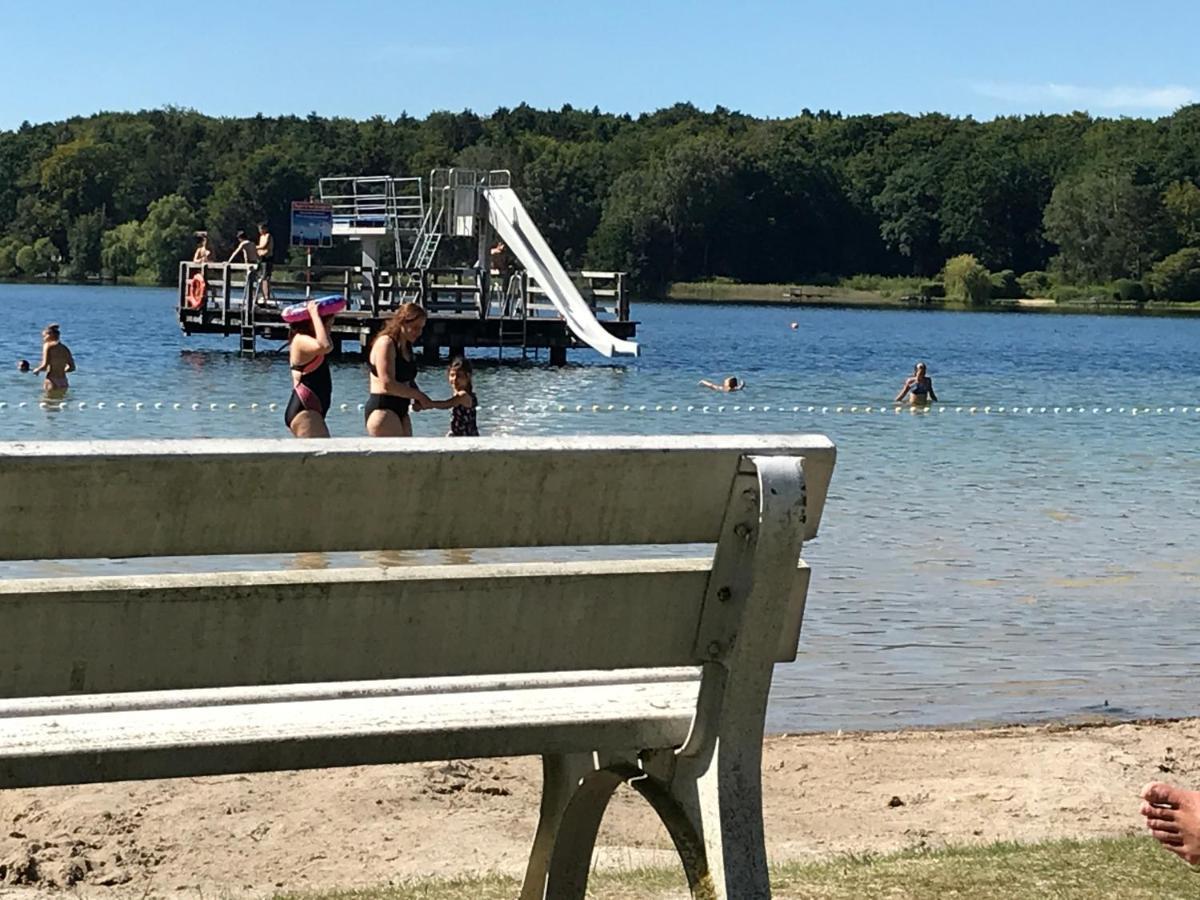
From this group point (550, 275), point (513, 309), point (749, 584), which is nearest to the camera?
point (749, 584)

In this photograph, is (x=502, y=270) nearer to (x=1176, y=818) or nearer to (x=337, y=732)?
(x=1176, y=818)

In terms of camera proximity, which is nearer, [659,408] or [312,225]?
[659,408]

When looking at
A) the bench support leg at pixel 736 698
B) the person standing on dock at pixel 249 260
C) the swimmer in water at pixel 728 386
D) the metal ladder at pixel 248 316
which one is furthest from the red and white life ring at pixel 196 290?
the bench support leg at pixel 736 698

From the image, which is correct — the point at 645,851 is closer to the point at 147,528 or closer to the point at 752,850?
the point at 752,850

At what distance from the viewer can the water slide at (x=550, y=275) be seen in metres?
43.0

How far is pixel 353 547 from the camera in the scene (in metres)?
3.00

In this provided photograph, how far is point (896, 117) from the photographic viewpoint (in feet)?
545

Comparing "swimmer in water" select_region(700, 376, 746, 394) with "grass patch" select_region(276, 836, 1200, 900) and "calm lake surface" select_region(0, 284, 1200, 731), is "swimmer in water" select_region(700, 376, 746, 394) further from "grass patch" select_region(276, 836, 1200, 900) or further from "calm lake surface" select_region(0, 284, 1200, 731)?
"grass patch" select_region(276, 836, 1200, 900)

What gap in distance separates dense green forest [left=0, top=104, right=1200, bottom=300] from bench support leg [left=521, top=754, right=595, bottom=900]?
134878 millimetres

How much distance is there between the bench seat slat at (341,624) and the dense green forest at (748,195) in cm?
13539

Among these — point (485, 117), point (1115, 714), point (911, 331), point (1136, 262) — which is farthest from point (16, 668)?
point (485, 117)

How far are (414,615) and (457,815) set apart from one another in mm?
3190

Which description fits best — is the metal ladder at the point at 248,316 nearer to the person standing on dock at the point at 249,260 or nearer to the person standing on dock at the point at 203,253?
the person standing on dock at the point at 249,260

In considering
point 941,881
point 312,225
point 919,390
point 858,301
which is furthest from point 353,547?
point 858,301
